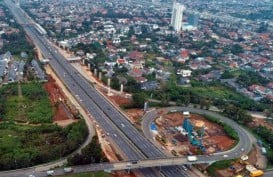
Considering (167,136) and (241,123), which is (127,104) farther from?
(241,123)

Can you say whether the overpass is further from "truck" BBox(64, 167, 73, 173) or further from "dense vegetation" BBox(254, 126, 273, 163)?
"dense vegetation" BBox(254, 126, 273, 163)

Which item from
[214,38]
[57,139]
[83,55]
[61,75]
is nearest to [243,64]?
[214,38]

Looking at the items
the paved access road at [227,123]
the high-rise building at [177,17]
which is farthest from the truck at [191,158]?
the high-rise building at [177,17]

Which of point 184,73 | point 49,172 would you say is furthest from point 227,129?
point 184,73

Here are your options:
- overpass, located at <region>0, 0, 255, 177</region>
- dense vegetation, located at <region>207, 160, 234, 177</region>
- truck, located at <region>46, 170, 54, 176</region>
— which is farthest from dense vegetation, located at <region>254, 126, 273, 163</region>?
truck, located at <region>46, 170, 54, 176</region>

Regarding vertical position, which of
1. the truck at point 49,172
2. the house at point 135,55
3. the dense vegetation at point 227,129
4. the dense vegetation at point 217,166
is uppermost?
the house at point 135,55

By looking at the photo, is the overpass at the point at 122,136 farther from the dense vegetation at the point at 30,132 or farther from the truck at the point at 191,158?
the dense vegetation at the point at 30,132

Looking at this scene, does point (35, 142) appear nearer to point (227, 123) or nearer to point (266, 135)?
point (227, 123)

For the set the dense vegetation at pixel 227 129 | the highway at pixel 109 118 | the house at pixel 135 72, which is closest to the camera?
the highway at pixel 109 118
